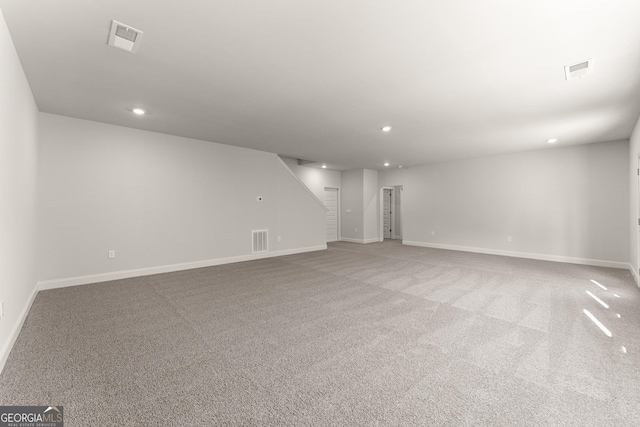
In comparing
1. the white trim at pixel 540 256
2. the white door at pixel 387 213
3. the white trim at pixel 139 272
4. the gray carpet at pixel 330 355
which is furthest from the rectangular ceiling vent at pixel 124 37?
the white door at pixel 387 213

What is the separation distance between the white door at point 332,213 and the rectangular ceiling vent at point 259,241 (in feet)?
11.4

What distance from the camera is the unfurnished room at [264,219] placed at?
1.80m

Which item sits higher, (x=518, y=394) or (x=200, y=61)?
(x=200, y=61)

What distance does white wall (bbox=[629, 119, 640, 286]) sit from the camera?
14.1 feet

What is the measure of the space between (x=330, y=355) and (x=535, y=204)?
6559mm

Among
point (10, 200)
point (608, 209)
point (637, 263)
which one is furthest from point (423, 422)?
point (608, 209)

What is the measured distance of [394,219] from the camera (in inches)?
418

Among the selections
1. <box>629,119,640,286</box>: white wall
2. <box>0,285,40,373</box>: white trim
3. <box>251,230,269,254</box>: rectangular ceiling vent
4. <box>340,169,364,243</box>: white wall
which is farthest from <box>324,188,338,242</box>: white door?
<box>0,285,40,373</box>: white trim

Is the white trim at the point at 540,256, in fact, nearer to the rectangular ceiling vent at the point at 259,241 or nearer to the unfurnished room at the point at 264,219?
the unfurnished room at the point at 264,219

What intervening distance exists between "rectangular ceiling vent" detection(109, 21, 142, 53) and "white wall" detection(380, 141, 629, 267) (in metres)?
7.58

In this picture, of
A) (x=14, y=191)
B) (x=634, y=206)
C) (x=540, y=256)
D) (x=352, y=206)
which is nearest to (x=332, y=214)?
(x=352, y=206)

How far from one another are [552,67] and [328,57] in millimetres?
2151

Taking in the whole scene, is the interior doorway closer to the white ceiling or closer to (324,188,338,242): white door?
(324,188,338,242): white door

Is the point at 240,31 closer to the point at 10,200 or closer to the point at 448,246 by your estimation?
the point at 10,200
